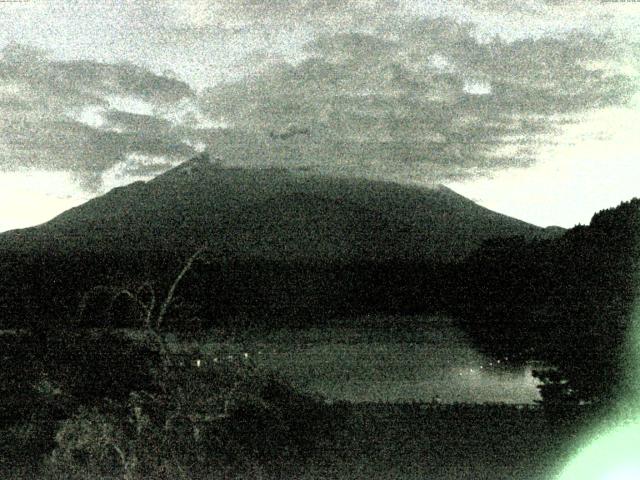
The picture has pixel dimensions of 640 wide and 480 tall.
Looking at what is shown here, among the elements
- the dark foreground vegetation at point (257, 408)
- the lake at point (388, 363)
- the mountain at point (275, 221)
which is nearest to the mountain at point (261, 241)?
the mountain at point (275, 221)

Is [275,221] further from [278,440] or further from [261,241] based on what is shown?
[278,440]

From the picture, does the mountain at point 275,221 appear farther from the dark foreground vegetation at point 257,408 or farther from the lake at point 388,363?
the dark foreground vegetation at point 257,408

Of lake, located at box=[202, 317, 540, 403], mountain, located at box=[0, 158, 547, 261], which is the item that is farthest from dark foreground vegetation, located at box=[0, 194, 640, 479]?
mountain, located at box=[0, 158, 547, 261]

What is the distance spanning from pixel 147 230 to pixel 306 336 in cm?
6756

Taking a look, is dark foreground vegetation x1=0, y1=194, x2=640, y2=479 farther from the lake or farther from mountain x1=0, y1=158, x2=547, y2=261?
mountain x1=0, y1=158, x2=547, y2=261

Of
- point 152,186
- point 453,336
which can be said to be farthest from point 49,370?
point 152,186

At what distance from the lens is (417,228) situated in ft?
330

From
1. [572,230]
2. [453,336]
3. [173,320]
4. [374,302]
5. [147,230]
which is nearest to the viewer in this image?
[173,320]

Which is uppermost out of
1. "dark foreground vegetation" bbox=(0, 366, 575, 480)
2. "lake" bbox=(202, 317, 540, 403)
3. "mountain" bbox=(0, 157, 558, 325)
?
"mountain" bbox=(0, 157, 558, 325)

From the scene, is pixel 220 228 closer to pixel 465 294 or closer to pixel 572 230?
pixel 465 294

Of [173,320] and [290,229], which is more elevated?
[290,229]

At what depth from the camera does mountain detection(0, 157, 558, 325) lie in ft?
143

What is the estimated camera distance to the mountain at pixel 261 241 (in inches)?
1713

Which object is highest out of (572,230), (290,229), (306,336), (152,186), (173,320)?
(152,186)
